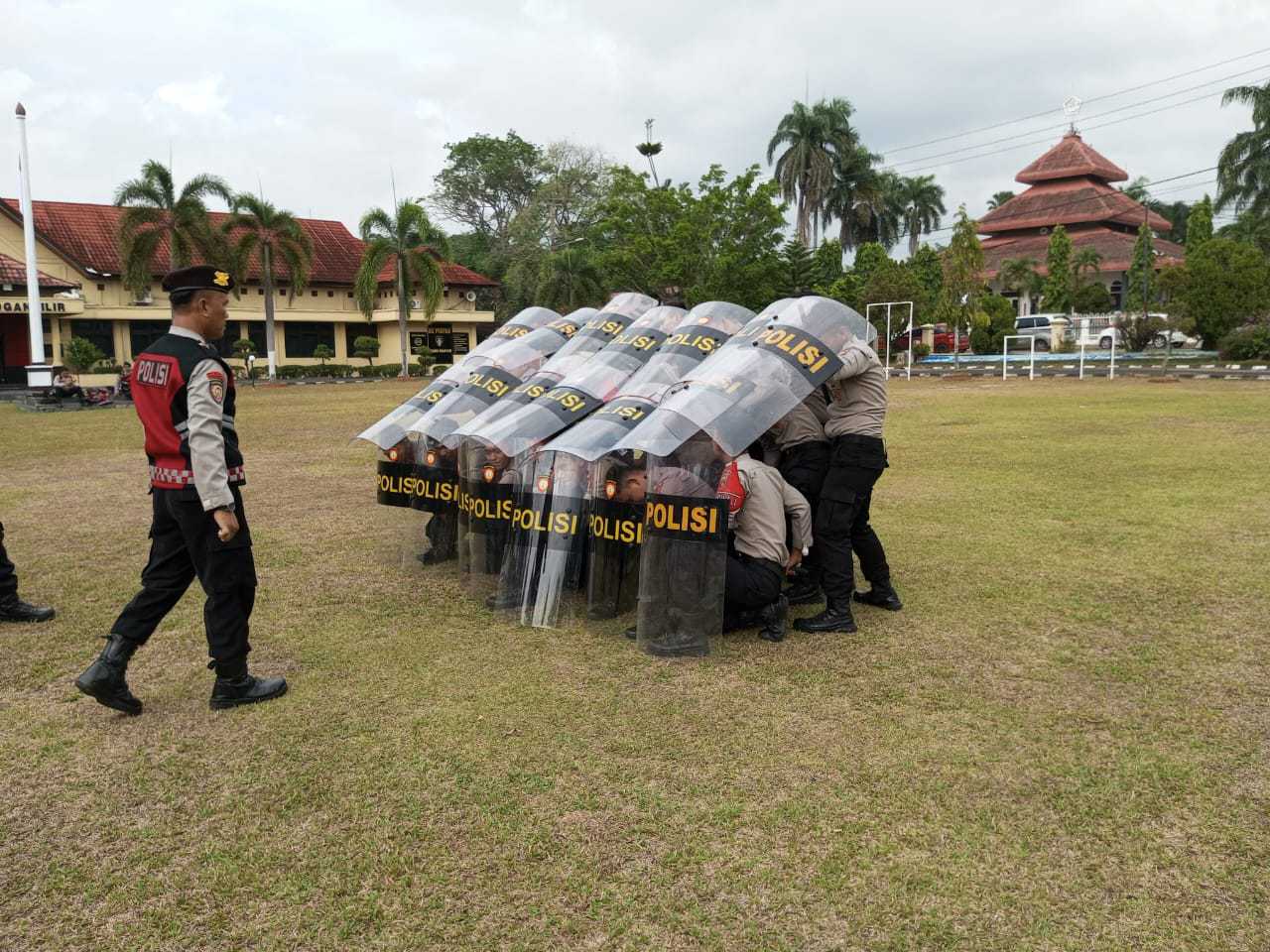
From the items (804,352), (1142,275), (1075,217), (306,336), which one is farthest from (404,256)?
(1075,217)

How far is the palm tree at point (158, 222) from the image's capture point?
3350 cm

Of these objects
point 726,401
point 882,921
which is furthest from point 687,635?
point 882,921

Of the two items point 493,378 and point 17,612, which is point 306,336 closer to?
point 493,378

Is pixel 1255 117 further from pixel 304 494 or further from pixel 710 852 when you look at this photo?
pixel 710 852

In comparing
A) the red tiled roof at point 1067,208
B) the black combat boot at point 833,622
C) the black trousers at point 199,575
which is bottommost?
the black combat boot at point 833,622

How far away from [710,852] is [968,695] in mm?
1861

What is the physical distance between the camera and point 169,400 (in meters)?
4.05

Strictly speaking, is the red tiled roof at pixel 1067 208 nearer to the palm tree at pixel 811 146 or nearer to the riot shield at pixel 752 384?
the palm tree at pixel 811 146

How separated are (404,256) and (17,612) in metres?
35.8

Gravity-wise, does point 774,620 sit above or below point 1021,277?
below

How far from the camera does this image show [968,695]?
14.5 ft

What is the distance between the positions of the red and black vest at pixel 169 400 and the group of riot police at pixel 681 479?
1993mm

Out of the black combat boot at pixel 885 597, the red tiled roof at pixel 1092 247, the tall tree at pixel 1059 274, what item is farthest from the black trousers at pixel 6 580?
the red tiled roof at pixel 1092 247

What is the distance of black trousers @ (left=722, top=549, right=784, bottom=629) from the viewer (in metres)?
5.10
